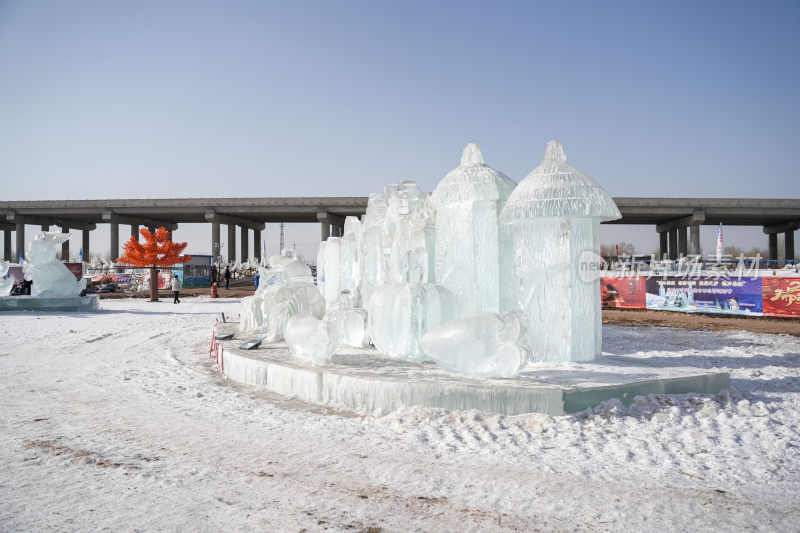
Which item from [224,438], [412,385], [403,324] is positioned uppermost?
[403,324]

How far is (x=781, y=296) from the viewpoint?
1514 centimetres

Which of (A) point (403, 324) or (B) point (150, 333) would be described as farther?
(B) point (150, 333)

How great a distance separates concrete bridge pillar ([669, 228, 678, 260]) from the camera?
41969 millimetres

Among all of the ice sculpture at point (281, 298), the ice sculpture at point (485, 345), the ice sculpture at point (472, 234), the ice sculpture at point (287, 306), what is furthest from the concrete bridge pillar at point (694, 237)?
the ice sculpture at point (485, 345)

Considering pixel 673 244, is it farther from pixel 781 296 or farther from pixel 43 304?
pixel 43 304

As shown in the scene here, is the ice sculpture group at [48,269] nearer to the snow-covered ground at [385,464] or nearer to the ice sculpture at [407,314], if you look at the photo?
the snow-covered ground at [385,464]

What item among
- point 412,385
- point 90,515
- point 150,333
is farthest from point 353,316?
point 150,333

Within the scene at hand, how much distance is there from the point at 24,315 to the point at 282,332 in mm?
12534

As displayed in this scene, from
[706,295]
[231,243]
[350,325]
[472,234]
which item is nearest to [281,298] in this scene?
[350,325]

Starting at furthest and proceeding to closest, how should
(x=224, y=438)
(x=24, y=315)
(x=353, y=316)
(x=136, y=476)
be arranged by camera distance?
(x=24, y=315) < (x=353, y=316) < (x=224, y=438) < (x=136, y=476)

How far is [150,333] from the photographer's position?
39.9 ft

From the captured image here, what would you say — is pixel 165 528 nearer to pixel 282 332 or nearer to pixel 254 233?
pixel 282 332

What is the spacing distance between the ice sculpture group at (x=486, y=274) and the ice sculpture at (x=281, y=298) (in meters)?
1.31

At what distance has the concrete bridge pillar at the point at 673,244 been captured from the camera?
138 ft
